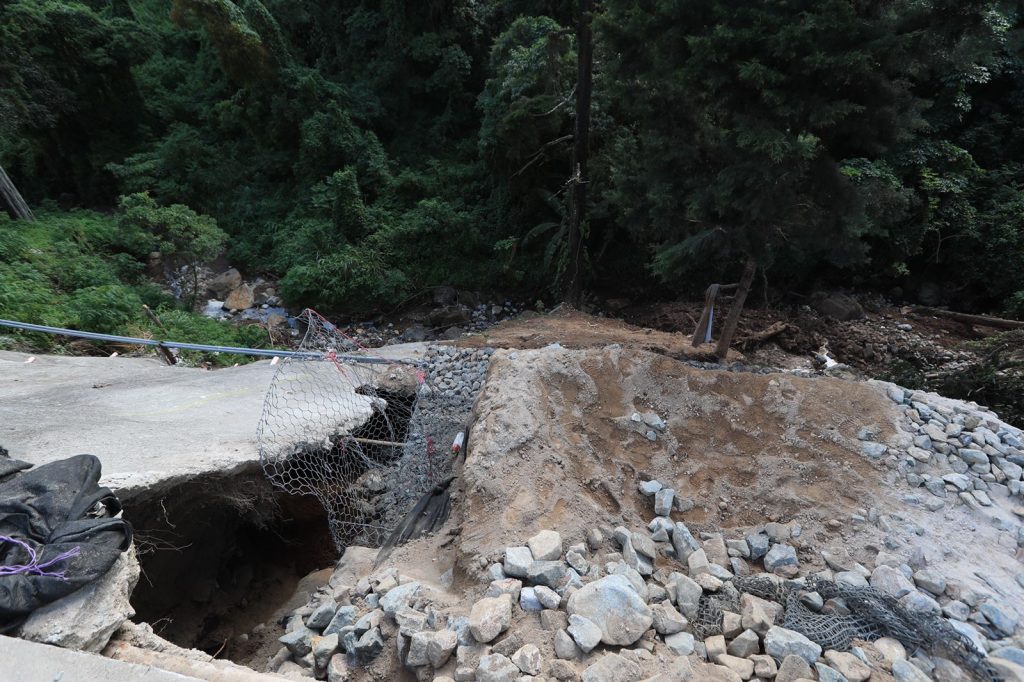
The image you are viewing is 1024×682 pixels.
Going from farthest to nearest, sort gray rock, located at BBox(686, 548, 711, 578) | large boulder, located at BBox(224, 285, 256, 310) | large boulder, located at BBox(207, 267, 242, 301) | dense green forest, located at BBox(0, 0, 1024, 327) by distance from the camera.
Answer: large boulder, located at BBox(207, 267, 242, 301) < large boulder, located at BBox(224, 285, 256, 310) < dense green forest, located at BBox(0, 0, 1024, 327) < gray rock, located at BBox(686, 548, 711, 578)

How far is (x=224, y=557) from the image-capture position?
14.4ft

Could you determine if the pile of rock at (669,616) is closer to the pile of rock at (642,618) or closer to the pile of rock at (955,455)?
the pile of rock at (642,618)

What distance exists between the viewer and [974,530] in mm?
3043

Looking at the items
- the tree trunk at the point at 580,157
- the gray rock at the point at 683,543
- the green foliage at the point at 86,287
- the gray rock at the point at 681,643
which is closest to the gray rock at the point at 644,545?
the gray rock at the point at 683,543

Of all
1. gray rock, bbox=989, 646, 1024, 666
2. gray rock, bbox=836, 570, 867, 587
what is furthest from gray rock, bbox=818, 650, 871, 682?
gray rock, bbox=989, 646, 1024, 666

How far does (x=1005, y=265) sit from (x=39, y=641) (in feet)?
37.3

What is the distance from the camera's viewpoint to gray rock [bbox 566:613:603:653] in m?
2.15

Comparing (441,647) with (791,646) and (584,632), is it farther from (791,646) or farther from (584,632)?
(791,646)

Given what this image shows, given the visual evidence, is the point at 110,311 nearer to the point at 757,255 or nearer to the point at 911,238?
the point at 757,255

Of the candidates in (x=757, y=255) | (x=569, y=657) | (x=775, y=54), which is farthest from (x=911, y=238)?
(x=569, y=657)

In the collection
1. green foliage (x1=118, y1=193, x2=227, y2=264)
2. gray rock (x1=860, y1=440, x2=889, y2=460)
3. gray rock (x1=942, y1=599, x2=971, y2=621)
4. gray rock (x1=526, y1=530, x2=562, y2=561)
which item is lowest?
gray rock (x1=942, y1=599, x2=971, y2=621)

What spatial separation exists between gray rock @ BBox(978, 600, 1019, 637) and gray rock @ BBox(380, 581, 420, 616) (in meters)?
2.78

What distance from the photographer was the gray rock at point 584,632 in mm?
2148

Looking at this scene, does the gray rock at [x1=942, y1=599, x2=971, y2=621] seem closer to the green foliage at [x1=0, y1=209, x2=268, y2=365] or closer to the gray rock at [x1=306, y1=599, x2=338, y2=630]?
the gray rock at [x1=306, y1=599, x2=338, y2=630]
